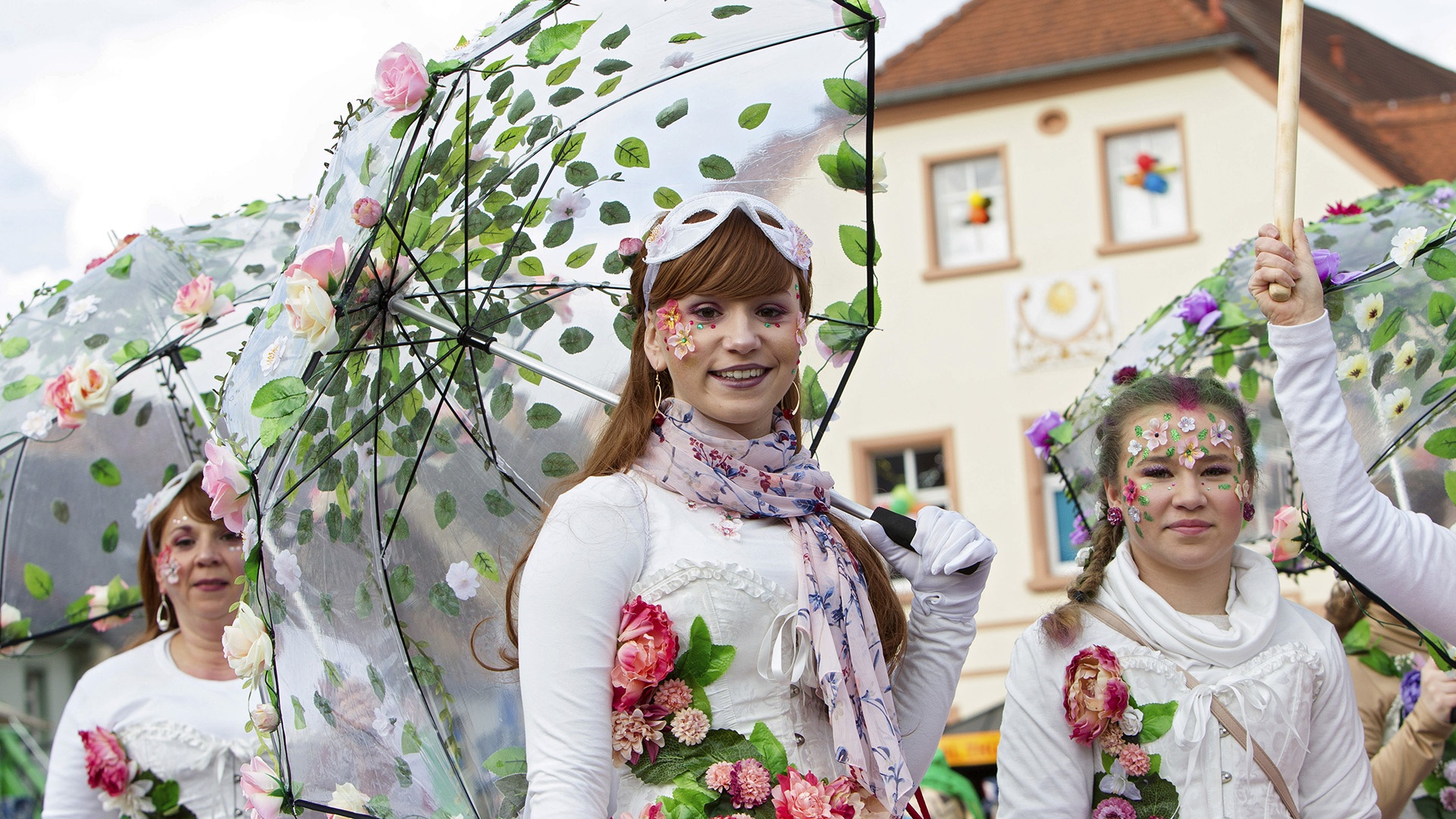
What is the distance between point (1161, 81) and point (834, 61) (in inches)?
619

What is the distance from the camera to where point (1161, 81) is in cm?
1800

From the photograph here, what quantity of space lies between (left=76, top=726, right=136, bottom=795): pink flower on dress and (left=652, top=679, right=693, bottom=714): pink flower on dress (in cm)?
250

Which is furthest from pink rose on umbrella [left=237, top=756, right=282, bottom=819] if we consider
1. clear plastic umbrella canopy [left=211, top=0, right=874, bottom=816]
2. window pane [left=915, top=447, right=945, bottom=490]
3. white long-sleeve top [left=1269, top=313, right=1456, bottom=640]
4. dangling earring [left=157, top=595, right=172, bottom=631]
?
window pane [left=915, top=447, right=945, bottom=490]

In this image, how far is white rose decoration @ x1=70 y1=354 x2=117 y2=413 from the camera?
462cm

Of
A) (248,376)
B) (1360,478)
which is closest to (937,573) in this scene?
(1360,478)

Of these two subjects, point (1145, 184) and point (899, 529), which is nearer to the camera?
point (899, 529)

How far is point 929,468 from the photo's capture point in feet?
60.3

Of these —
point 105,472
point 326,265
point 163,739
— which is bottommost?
point 163,739

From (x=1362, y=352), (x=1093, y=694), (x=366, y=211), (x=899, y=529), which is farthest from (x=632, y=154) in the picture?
(x=1362, y=352)

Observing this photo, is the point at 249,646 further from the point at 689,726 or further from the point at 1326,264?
the point at 1326,264

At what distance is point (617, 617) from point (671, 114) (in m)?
1.20

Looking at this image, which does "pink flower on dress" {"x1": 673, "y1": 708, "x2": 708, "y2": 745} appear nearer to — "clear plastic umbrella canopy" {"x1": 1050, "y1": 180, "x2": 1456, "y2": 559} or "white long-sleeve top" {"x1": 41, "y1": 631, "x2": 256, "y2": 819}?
"clear plastic umbrella canopy" {"x1": 1050, "y1": 180, "x2": 1456, "y2": 559}

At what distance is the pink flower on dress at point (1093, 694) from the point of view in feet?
11.0

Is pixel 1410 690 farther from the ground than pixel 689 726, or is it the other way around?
pixel 689 726
